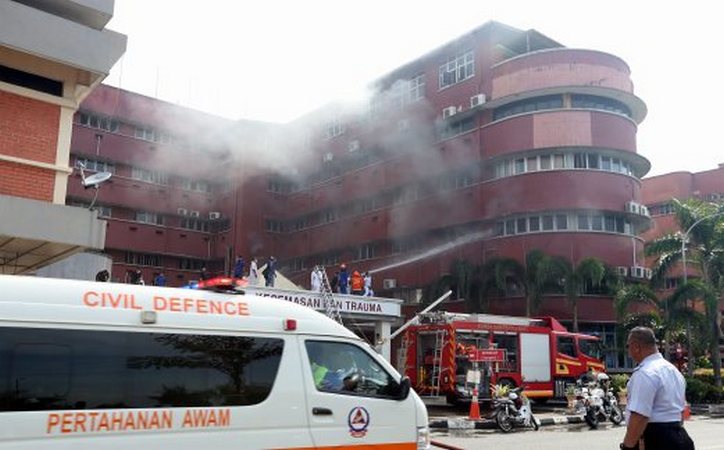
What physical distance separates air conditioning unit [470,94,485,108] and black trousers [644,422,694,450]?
29510mm

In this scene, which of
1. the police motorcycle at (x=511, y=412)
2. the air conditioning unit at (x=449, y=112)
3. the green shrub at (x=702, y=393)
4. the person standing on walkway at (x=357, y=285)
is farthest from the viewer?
the air conditioning unit at (x=449, y=112)

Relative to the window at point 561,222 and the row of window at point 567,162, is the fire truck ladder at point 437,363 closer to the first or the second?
the window at point 561,222

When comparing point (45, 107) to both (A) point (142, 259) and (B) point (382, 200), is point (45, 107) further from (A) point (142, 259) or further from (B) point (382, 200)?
(A) point (142, 259)

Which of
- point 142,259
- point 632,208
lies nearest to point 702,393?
point 632,208

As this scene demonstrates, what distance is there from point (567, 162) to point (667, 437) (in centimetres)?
2732

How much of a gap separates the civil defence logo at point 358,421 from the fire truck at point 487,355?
36.9 feet

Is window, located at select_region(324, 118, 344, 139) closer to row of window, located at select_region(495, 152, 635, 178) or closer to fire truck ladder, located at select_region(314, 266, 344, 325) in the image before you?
row of window, located at select_region(495, 152, 635, 178)

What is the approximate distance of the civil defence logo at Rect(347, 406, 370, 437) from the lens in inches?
214

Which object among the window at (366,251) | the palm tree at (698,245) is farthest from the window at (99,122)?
the palm tree at (698,245)

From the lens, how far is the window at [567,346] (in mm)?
20797

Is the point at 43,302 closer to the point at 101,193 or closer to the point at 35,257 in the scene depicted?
the point at 35,257

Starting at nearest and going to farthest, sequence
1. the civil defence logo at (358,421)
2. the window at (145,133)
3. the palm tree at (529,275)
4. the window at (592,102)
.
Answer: the civil defence logo at (358,421) → the palm tree at (529,275) → the window at (592,102) → the window at (145,133)

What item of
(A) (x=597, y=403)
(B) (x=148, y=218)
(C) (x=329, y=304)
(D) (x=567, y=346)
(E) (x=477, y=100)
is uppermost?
(E) (x=477, y=100)

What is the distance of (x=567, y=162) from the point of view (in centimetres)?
3030
